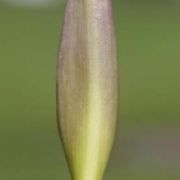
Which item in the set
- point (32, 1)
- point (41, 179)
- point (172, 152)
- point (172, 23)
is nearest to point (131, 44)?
point (172, 23)

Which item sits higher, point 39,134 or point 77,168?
point 77,168

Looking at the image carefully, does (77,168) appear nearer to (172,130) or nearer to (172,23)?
(172,130)

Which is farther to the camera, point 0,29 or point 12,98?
point 0,29

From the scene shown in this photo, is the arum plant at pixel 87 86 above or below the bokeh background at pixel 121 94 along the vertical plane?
above

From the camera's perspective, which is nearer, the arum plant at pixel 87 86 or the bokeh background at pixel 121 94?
the arum plant at pixel 87 86
